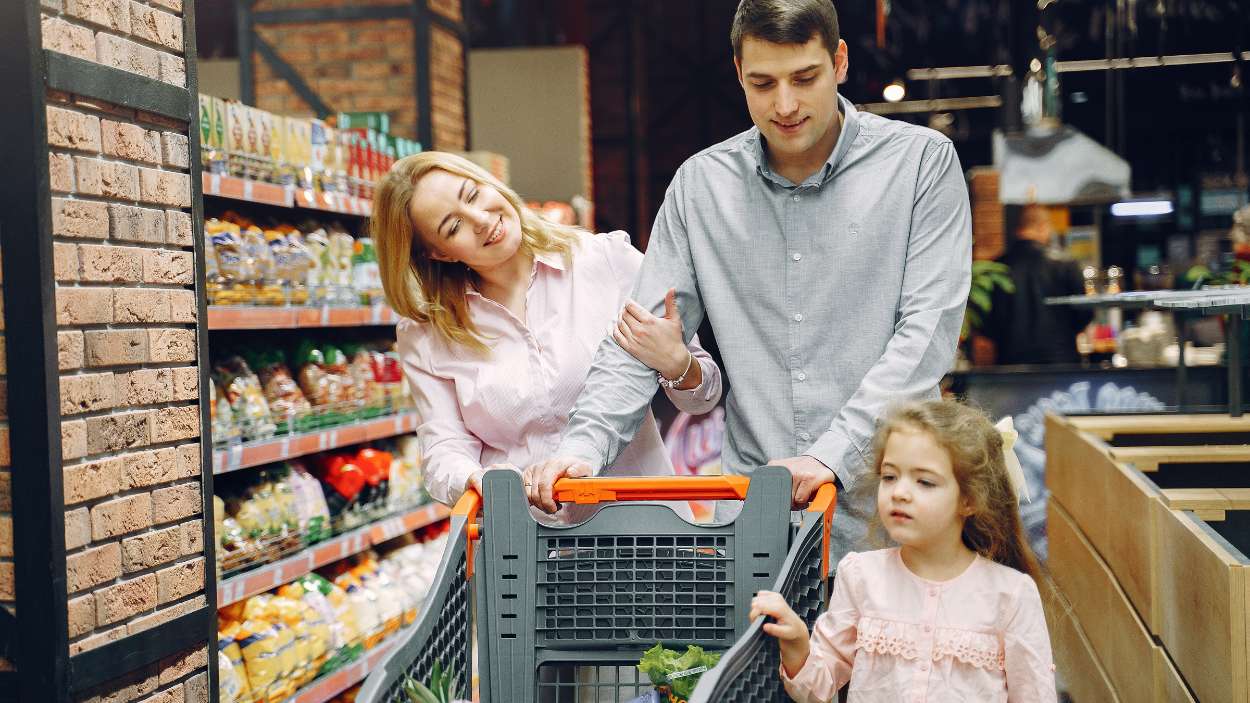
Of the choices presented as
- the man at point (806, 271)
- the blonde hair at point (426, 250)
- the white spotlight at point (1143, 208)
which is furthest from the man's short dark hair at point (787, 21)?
the white spotlight at point (1143, 208)

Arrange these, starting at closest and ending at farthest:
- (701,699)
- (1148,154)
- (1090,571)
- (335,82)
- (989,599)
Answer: (701,699) < (989,599) < (1090,571) < (335,82) < (1148,154)

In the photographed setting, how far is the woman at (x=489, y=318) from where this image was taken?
241 centimetres

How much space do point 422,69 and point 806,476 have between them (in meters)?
5.19

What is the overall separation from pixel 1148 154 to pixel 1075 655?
513 inches

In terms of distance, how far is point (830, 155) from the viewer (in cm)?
214

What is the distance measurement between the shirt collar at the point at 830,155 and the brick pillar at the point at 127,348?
1.41 m

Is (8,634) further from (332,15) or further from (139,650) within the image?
(332,15)

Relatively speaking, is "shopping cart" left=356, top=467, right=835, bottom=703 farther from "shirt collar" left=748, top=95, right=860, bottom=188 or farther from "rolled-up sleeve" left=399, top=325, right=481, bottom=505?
"shirt collar" left=748, top=95, right=860, bottom=188

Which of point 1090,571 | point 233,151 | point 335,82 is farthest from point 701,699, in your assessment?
point 335,82

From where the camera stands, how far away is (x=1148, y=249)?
50.7ft

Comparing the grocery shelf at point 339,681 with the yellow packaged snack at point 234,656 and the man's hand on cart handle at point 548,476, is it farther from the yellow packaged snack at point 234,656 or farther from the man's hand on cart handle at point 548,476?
the man's hand on cart handle at point 548,476

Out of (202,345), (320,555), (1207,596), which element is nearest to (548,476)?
(1207,596)

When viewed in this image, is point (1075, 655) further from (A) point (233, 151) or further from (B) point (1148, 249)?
(B) point (1148, 249)

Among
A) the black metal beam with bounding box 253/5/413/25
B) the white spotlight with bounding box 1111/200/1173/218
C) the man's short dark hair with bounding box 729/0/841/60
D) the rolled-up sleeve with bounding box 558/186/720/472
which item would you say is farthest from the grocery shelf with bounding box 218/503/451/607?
the white spotlight with bounding box 1111/200/1173/218
